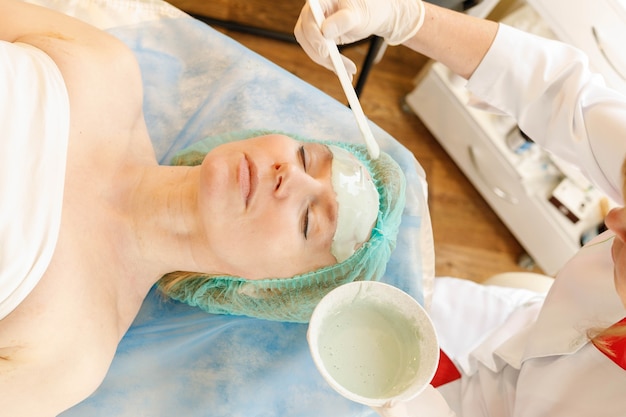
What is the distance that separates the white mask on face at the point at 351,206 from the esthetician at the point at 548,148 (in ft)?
0.72

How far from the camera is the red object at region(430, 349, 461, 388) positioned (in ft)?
4.08

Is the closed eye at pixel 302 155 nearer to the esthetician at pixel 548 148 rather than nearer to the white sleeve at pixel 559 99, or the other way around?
the esthetician at pixel 548 148

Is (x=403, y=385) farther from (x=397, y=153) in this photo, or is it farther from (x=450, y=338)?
(x=397, y=153)

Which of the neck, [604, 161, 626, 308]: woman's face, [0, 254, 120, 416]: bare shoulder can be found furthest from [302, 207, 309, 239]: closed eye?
[604, 161, 626, 308]: woman's face

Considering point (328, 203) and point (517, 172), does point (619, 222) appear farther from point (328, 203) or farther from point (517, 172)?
point (517, 172)

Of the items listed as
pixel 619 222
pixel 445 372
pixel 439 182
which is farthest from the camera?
pixel 439 182

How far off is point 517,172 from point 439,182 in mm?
381

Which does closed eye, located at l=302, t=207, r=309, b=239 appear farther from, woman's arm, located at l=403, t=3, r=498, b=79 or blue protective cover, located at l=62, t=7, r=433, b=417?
woman's arm, located at l=403, t=3, r=498, b=79

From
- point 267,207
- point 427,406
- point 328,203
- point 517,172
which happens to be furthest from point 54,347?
point 517,172

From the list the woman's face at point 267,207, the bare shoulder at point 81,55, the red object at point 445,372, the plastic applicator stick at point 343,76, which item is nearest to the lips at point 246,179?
the woman's face at point 267,207

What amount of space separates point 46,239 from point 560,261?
1.74m

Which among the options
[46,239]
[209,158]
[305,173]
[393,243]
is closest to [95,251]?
[46,239]

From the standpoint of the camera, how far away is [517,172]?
1.92m

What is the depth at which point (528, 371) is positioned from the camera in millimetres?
1088
